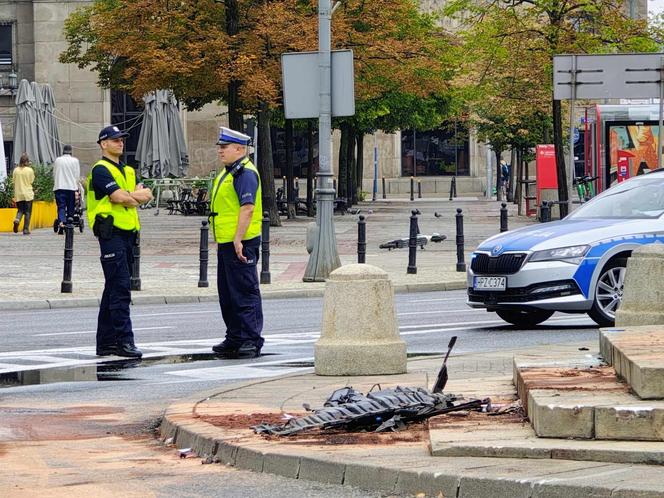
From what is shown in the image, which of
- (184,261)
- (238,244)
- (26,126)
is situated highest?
(26,126)

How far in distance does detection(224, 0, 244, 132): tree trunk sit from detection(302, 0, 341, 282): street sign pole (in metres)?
13.7

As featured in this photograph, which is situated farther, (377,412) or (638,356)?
(377,412)

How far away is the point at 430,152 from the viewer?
82000 millimetres

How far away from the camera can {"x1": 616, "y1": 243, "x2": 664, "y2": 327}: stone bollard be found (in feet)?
42.5

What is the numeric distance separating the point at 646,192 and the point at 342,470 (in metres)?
9.97

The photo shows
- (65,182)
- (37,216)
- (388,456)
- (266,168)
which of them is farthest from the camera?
(266,168)

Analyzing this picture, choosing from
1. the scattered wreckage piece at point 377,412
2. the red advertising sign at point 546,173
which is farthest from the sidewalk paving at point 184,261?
the scattered wreckage piece at point 377,412

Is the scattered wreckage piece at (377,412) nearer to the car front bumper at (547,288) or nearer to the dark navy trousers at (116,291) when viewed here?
the dark navy trousers at (116,291)

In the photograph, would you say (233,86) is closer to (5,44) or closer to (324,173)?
(324,173)

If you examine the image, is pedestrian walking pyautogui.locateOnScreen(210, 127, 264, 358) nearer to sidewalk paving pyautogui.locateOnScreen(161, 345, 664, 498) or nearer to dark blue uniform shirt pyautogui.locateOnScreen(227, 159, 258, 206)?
dark blue uniform shirt pyautogui.locateOnScreen(227, 159, 258, 206)

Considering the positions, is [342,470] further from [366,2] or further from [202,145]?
[202,145]

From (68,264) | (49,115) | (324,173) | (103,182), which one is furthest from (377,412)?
(49,115)

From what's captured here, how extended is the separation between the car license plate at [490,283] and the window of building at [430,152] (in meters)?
64.9

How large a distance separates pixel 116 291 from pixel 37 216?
2802 cm
